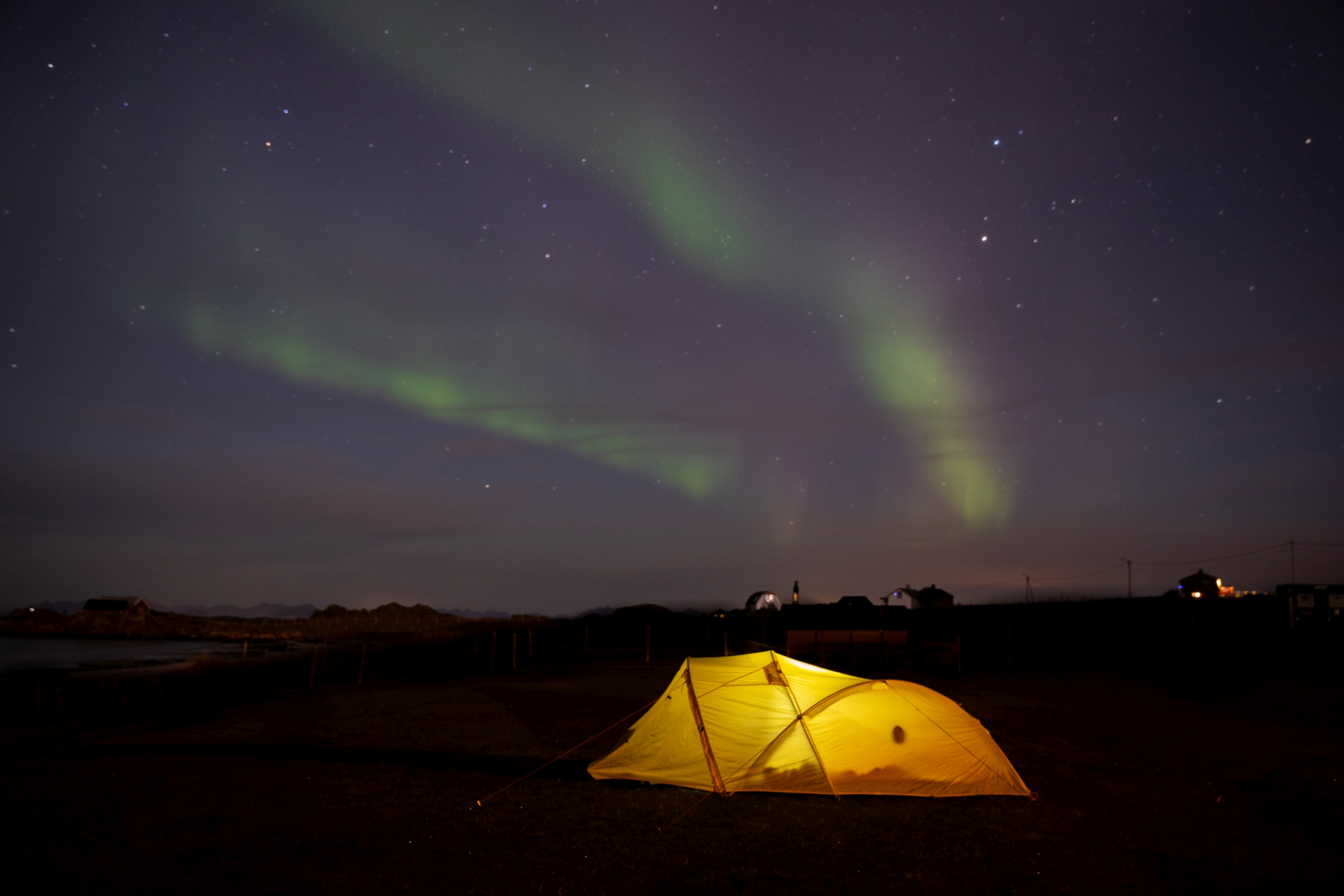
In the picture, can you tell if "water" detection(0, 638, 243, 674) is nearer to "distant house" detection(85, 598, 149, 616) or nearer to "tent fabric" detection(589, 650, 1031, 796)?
"distant house" detection(85, 598, 149, 616)

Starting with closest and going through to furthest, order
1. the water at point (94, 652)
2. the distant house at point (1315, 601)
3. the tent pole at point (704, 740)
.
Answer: the tent pole at point (704, 740) < the distant house at point (1315, 601) < the water at point (94, 652)

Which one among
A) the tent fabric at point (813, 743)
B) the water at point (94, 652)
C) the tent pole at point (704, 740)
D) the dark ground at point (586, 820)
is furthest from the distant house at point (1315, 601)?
the water at point (94, 652)

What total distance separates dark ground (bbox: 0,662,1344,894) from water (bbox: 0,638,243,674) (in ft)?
123

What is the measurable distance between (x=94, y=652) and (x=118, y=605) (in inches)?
1962

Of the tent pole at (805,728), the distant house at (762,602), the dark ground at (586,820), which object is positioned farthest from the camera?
the distant house at (762,602)

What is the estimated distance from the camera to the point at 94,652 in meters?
55.2

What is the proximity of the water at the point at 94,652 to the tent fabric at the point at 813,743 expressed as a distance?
44718 millimetres

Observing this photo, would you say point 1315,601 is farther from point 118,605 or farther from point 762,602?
point 118,605

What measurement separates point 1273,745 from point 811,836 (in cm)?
1047

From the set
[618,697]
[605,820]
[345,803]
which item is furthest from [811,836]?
[618,697]

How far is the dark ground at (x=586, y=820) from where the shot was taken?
21.9ft

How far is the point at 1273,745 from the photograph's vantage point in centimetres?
1262

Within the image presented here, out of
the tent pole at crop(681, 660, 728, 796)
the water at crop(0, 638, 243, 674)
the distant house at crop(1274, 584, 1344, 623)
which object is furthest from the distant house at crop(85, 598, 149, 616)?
the distant house at crop(1274, 584, 1344, 623)

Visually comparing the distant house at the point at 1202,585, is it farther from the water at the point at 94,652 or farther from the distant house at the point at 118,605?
the distant house at the point at 118,605
